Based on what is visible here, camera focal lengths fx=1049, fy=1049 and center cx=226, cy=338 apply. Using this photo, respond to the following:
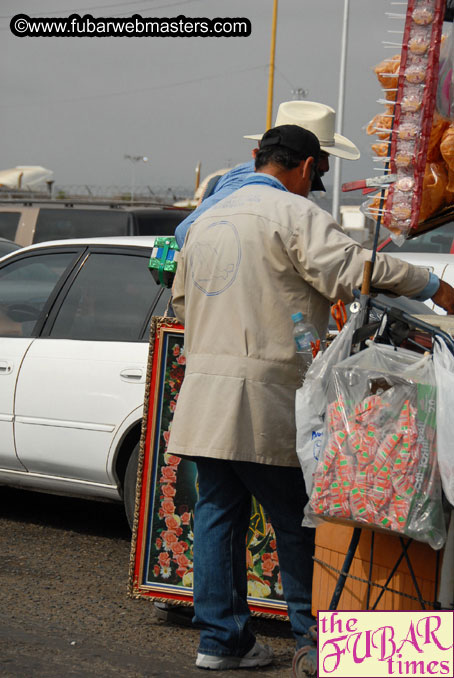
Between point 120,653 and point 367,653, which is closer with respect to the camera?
point 367,653

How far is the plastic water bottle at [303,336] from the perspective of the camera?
356 cm

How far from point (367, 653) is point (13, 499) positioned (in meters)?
4.30

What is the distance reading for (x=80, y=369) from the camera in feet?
17.8

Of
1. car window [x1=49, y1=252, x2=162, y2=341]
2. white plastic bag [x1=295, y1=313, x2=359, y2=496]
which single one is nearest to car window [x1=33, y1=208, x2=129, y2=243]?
car window [x1=49, y1=252, x2=162, y2=341]

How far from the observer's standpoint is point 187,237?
3957 mm

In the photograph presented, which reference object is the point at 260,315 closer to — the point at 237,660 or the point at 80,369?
the point at 237,660

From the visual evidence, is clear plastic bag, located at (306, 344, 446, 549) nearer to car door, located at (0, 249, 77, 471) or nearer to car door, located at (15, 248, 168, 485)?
car door, located at (15, 248, 168, 485)

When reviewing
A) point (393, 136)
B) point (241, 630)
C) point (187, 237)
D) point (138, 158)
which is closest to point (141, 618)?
point (241, 630)

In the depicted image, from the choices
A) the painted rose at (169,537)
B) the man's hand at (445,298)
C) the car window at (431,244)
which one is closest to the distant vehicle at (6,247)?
the car window at (431,244)

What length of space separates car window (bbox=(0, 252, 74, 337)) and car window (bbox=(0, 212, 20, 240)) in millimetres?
8072

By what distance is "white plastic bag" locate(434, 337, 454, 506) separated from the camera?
298 cm

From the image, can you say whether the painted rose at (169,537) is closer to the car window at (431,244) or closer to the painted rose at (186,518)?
the painted rose at (186,518)

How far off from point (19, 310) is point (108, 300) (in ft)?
2.41

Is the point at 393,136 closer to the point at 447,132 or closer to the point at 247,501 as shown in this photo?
the point at 447,132
